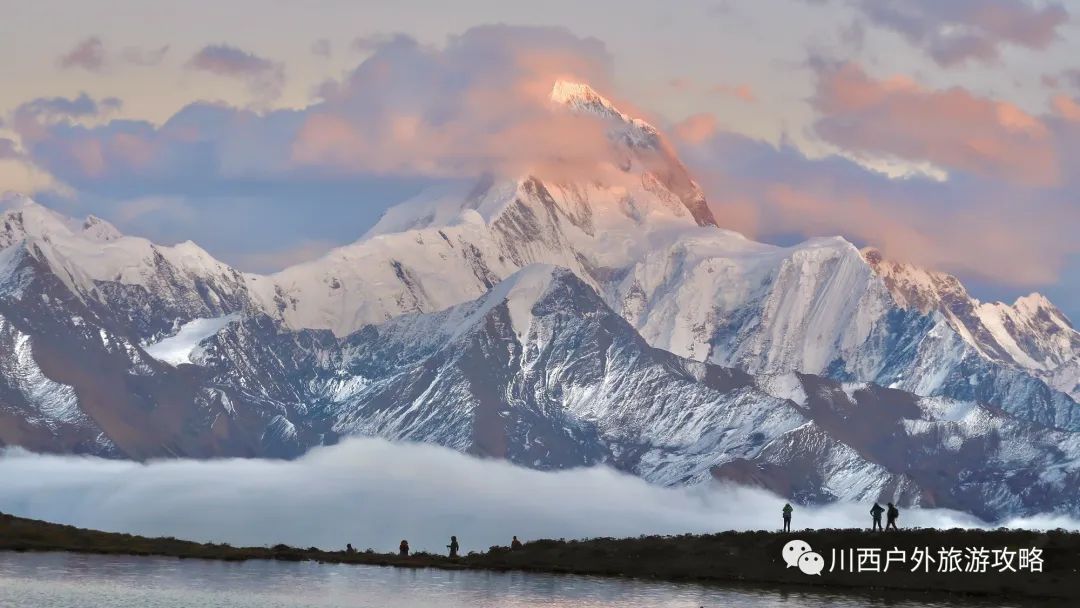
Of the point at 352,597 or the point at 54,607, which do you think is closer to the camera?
the point at 54,607

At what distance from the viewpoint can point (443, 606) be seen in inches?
7598

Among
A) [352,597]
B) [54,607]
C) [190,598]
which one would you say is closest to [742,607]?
[352,597]

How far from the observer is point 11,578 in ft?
645

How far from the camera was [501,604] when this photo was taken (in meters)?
196

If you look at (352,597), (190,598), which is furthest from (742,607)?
(190,598)

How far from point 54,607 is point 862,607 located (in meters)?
70.2

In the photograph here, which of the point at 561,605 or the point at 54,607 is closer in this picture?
the point at 54,607

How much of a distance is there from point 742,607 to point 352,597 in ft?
112

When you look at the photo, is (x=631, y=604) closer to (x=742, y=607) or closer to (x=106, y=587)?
(x=742, y=607)

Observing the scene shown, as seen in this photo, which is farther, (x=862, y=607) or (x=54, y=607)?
(x=862, y=607)

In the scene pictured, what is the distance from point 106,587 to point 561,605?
39003mm

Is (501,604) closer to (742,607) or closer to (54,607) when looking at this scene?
(742,607)

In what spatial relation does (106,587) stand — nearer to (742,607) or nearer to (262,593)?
(262,593)

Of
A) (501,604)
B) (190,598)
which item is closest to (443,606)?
(501,604)
